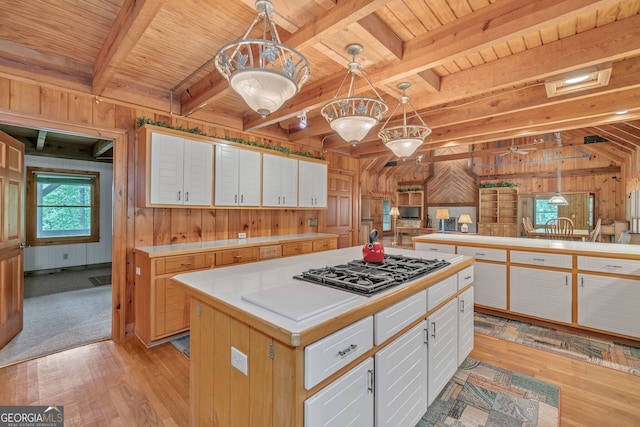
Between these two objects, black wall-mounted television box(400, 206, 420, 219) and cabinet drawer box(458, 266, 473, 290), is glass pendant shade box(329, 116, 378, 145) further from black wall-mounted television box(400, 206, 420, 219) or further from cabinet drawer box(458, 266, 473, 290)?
black wall-mounted television box(400, 206, 420, 219)

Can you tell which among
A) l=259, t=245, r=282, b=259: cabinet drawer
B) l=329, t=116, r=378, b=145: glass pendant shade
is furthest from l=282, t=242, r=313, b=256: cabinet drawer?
l=329, t=116, r=378, b=145: glass pendant shade

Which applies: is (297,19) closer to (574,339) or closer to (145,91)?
(145,91)

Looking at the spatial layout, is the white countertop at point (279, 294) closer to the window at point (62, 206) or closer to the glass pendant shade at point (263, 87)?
the glass pendant shade at point (263, 87)

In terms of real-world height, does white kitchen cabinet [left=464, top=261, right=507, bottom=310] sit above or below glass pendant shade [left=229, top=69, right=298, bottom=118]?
below

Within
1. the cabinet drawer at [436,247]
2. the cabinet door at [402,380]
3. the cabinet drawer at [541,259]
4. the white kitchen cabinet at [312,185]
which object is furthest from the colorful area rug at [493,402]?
the white kitchen cabinet at [312,185]

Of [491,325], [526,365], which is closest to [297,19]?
[526,365]

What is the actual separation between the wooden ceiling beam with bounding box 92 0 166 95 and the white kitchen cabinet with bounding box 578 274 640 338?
14.4 feet

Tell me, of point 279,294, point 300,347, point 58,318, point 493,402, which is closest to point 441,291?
point 493,402

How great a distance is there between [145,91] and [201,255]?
75.9 inches

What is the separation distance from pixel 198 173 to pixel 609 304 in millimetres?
4620

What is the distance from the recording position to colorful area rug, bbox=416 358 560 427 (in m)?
1.88

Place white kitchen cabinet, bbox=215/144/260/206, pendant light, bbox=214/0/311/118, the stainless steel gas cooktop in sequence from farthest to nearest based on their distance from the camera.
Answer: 1. white kitchen cabinet, bbox=215/144/260/206
2. the stainless steel gas cooktop
3. pendant light, bbox=214/0/311/118

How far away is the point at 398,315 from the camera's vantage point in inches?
60.3

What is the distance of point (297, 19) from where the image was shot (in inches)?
74.8
